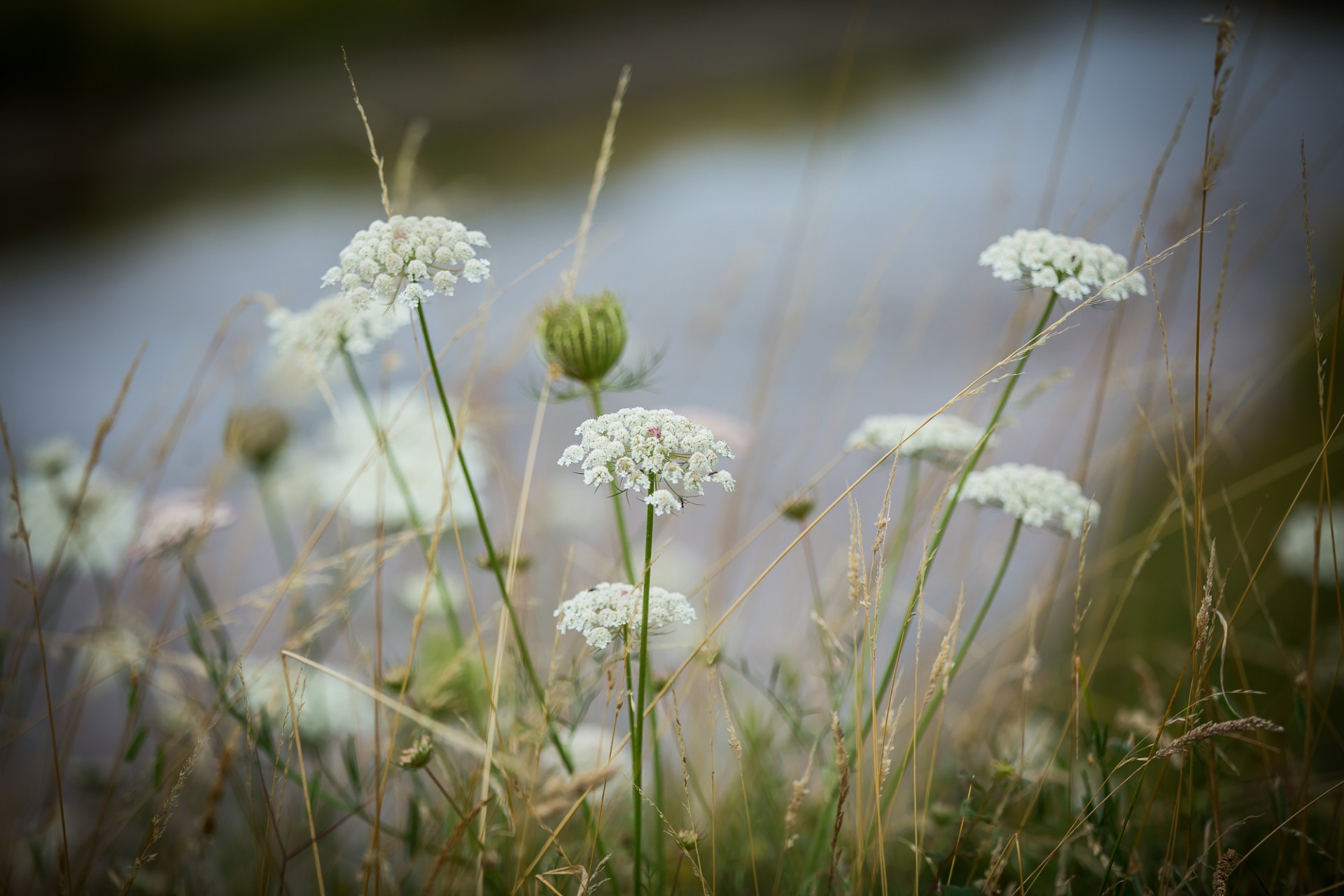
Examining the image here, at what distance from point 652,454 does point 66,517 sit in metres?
1.19

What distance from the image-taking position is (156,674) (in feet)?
4.31

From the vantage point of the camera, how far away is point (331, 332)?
0.72 m

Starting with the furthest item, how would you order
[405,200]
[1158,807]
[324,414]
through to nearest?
[324,414]
[1158,807]
[405,200]

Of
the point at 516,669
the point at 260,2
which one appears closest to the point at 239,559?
the point at 516,669

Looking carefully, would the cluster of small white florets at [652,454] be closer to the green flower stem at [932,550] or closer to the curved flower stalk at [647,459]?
the curved flower stalk at [647,459]

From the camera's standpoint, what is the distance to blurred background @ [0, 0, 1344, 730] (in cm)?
170

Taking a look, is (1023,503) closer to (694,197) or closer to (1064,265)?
(1064,265)

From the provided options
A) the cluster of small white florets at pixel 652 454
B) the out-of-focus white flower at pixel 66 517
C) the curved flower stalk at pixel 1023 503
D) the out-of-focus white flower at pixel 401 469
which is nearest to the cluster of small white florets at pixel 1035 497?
the curved flower stalk at pixel 1023 503

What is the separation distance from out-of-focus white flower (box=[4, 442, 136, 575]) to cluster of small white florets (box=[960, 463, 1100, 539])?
48.9 inches

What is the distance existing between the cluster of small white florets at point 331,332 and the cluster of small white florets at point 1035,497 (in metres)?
0.58

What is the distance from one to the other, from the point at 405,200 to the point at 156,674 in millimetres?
1101

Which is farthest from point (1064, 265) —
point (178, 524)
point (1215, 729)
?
point (178, 524)

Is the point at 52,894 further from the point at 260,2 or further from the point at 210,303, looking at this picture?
the point at 260,2

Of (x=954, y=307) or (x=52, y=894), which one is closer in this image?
(x=52, y=894)
